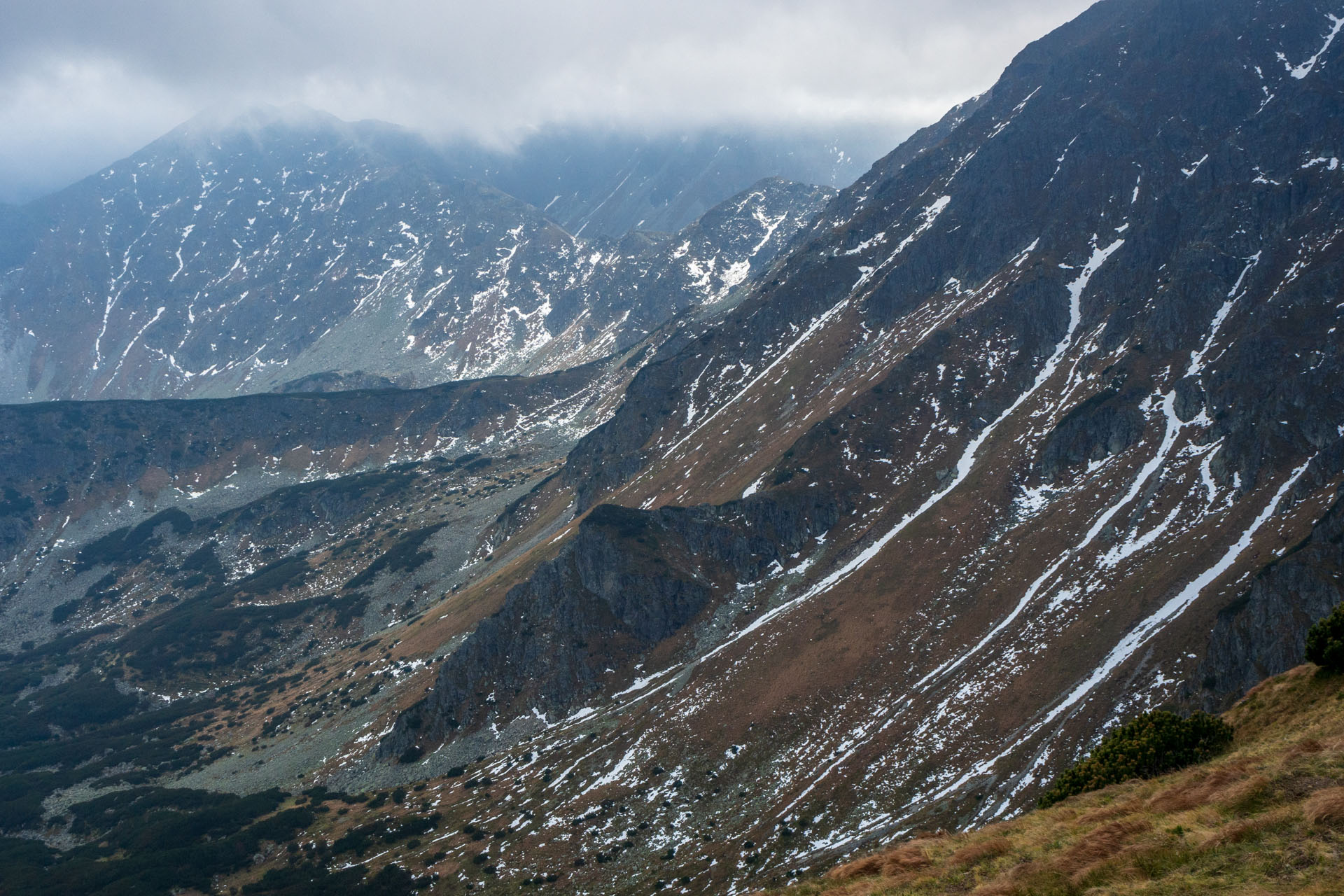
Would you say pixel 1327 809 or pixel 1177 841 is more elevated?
pixel 1327 809

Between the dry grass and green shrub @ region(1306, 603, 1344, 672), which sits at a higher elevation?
the dry grass

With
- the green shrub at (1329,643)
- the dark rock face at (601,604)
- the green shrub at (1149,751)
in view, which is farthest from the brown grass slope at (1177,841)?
the dark rock face at (601,604)

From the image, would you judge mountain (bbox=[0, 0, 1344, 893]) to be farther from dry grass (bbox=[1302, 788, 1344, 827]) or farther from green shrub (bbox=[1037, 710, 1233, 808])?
dry grass (bbox=[1302, 788, 1344, 827])

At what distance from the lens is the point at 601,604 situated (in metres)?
131

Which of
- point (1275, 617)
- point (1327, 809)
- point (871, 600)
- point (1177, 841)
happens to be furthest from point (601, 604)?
point (1327, 809)

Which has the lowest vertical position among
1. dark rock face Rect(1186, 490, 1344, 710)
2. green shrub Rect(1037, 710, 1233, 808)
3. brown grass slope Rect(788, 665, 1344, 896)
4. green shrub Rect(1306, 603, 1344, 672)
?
dark rock face Rect(1186, 490, 1344, 710)

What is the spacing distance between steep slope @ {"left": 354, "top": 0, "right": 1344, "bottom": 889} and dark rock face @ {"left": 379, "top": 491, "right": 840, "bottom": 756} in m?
1.40

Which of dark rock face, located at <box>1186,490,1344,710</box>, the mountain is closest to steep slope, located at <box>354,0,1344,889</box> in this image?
the mountain

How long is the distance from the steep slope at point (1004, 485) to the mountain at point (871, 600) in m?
0.58

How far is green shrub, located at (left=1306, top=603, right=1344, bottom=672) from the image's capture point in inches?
1427

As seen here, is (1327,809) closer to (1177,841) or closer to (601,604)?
(1177,841)

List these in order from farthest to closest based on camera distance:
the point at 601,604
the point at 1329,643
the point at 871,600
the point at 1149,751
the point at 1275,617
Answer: the point at 601,604
the point at 871,600
the point at 1275,617
the point at 1149,751
the point at 1329,643

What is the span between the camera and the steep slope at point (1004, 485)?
82.1 meters

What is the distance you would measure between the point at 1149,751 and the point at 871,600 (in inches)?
2798
